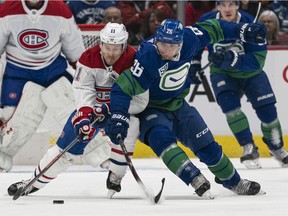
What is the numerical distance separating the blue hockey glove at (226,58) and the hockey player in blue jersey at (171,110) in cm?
161

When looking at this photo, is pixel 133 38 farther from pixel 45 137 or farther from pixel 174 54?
pixel 174 54

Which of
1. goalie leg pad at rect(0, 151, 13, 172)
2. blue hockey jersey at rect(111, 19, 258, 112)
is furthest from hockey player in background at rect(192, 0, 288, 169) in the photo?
blue hockey jersey at rect(111, 19, 258, 112)

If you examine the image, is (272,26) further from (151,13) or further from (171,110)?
(171,110)

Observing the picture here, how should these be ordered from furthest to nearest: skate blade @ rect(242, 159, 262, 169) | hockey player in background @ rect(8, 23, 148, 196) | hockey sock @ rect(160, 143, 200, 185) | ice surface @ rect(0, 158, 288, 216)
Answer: skate blade @ rect(242, 159, 262, 169) → hockey player in background @ rect(8, 23, 148, 196) → hockey sock @ rect(160, 143, 200, 185) → ice surface @ rect(0, 158, 288, 216)

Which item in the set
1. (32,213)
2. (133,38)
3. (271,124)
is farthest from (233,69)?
(32,213)

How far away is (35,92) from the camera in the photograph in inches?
321

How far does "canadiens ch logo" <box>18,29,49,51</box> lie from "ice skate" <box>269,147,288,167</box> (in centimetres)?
190

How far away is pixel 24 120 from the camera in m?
8.20

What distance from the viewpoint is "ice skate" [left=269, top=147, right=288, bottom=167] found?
841 cm

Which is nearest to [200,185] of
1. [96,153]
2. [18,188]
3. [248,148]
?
[18,188]

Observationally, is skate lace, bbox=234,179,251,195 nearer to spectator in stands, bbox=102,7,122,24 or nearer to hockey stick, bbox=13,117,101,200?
hockey stick, bbox=13,117,101,200

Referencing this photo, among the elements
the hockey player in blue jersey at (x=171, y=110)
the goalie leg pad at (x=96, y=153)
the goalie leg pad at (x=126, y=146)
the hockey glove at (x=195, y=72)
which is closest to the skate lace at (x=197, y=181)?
the hockey player in blue jersey at (x=171, y=110)

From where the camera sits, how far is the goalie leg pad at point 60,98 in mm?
8125

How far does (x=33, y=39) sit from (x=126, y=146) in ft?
6.63
